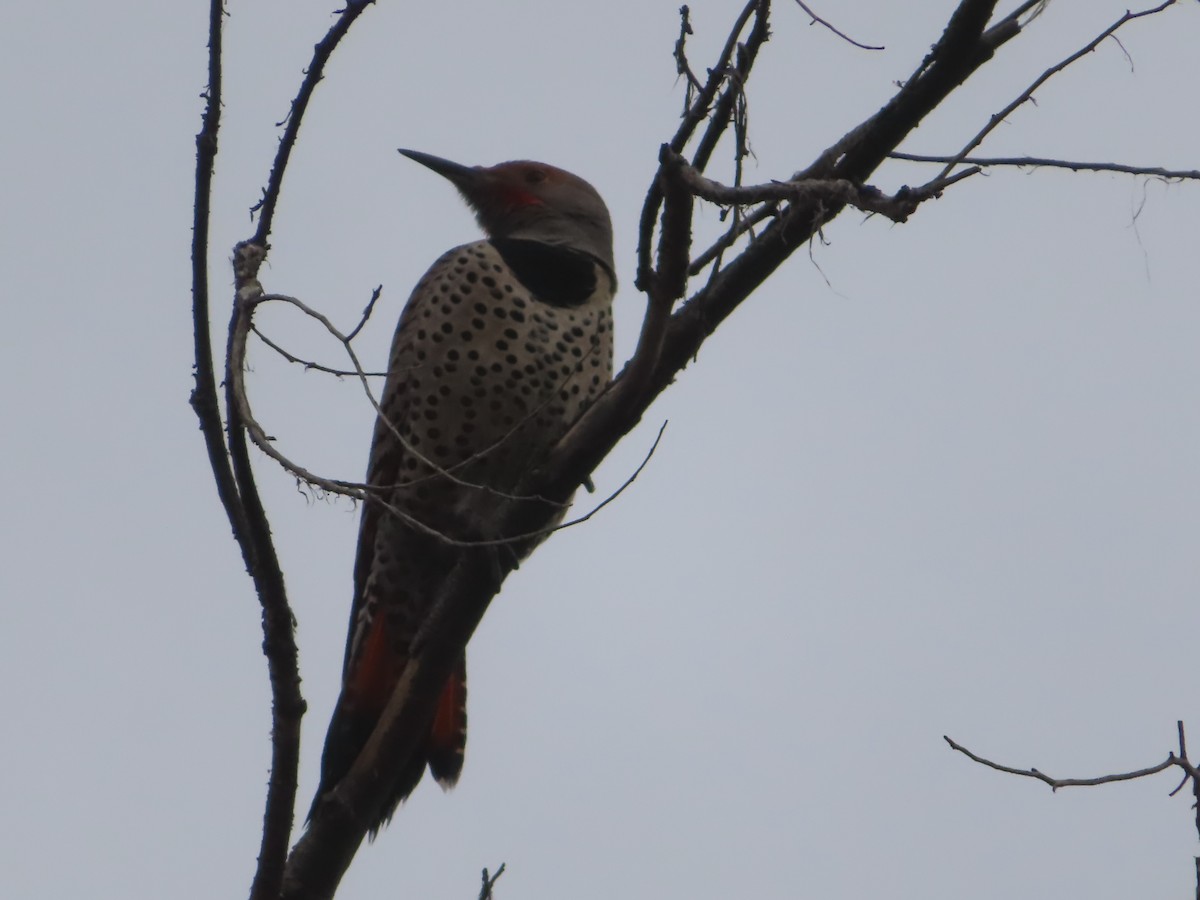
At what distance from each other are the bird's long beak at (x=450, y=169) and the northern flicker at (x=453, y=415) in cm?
78

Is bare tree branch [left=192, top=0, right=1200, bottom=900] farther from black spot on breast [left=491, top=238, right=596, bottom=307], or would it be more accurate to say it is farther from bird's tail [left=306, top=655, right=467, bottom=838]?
black spot on breast [left=491, top=238, right=596, bottom=307]

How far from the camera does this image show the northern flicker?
4895 mm

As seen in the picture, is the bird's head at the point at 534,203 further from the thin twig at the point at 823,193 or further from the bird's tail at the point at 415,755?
the thin twig at the point at 823,193

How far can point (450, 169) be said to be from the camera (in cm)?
605

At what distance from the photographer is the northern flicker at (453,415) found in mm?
4895

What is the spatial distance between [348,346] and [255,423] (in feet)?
0.81

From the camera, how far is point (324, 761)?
4.36m

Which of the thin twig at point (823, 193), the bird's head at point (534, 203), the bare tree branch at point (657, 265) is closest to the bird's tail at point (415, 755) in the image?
the bare tree branch at point (657, 265)

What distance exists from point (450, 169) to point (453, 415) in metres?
1.51

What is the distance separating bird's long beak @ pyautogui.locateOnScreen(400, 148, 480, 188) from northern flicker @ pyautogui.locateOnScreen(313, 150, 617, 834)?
780 mm

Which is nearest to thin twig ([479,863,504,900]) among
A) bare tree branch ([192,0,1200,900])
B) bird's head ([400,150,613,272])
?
bare tree branch ([192,0,1200,900])

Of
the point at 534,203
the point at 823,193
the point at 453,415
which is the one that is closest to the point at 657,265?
the point at 823,193

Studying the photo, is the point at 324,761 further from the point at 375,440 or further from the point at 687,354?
the point at 687,354

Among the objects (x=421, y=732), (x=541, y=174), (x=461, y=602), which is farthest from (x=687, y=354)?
(x=541, y=174)
